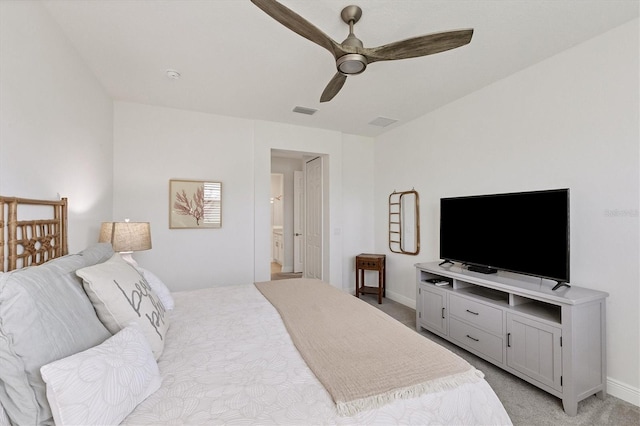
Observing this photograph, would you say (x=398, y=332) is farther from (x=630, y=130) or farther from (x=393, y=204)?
(x=393, y=204)

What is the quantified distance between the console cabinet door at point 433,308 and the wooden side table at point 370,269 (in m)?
1.03

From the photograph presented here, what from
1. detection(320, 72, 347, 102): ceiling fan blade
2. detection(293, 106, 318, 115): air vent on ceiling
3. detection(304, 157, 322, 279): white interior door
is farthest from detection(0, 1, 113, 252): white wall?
detection(304, 157, 322, 279): white interior door

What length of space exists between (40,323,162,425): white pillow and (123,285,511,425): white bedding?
57mm

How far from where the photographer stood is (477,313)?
2.52m

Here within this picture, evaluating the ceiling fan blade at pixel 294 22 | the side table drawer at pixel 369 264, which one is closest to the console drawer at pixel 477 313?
the side table drawer at pixel 369 264

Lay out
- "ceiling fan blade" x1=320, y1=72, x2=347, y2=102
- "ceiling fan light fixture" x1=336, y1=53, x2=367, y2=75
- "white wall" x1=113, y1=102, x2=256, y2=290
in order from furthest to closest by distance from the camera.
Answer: "white wall" x1=113, y1=102, x2=256, y2=290, "ceiling fan blade" x1=320, y1=72, x2=347, y2=102, "ceiling fan light fixture" x1=336, y1=53, x2=367, y2=75

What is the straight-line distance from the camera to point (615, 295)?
2.07 metres

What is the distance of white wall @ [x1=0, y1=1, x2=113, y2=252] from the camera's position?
148 centimetres

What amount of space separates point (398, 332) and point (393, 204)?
9.67 ft

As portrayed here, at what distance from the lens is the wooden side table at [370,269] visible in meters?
4.20

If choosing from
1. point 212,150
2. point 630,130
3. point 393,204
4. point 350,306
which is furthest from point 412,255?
point 212,150

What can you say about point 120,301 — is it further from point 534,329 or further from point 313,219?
point 313,219

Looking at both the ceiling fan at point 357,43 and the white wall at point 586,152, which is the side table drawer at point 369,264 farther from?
the ceiling fan at point 357,43

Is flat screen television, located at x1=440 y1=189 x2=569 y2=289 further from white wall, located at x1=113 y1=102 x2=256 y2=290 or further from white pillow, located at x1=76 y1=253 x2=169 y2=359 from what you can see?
white pillow, located at x1=76 y1=253 x2=169 y2=359
